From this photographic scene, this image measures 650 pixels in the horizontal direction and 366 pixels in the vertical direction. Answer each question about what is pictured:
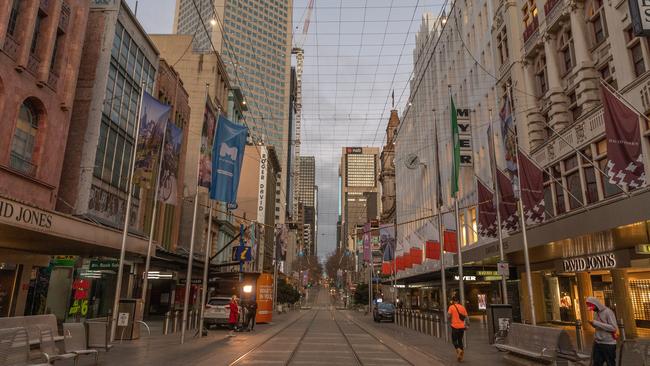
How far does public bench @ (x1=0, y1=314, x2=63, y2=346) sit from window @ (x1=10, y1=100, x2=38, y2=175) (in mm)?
12732

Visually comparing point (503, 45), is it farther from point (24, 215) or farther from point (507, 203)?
point (24, 215)

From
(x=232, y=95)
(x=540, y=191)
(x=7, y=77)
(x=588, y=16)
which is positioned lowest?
(x=540, y=191)

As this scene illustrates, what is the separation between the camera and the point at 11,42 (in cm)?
2017

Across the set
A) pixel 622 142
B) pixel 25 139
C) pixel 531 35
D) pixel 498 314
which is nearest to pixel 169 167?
pixel 25 139

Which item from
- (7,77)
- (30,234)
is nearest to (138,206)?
(7,77)

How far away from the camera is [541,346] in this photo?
11797mm

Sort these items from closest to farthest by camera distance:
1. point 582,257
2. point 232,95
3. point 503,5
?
1. point 582,257
2. point 503,5
3. point 232,95

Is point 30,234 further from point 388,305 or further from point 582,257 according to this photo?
point 388,305

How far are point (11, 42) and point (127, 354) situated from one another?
15030 mm

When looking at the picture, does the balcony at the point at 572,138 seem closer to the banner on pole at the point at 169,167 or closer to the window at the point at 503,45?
the window at the point at 503,45

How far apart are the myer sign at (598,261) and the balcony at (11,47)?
28.2 m

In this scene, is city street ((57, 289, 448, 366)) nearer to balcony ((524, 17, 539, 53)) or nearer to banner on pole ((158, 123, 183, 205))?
banner on pole ((158, 123, 183, 205))

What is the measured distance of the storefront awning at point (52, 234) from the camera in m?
14.4

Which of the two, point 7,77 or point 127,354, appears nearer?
point 127,354
